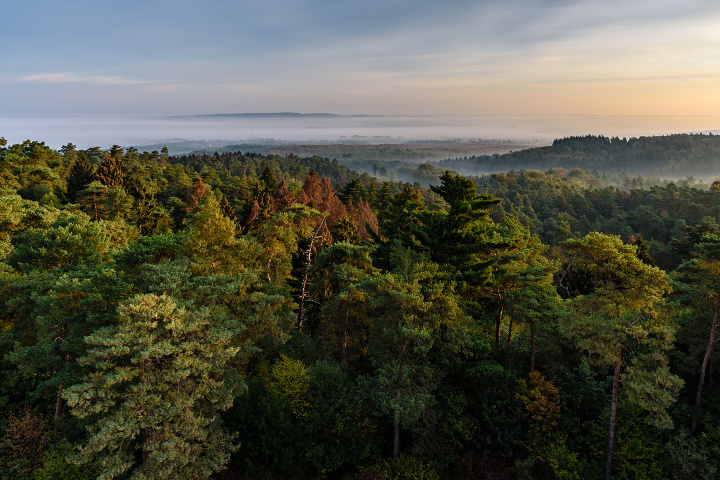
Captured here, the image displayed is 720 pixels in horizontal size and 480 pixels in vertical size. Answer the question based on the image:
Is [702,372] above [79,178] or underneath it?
underneath

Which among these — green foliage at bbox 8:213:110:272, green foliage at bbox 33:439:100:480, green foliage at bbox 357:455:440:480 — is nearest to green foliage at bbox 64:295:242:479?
green foliage at bbox 33:439:100:480

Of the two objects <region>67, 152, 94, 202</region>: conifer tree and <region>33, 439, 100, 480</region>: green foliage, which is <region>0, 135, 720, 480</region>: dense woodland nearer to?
<region>33, 439, 100, 480</region>: green foliage

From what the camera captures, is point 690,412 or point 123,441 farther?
point 690,412

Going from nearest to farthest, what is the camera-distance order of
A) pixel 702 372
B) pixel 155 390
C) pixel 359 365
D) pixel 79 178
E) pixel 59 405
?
pixel 155 390 < pixel 702 372 < pixel 59 405 < pixel 359 365 < pixel 79 178

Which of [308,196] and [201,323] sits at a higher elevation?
[308,196]

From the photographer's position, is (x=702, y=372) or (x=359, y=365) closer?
(x=702, y=372)

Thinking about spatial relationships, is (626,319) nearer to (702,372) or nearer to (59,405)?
(702,372)

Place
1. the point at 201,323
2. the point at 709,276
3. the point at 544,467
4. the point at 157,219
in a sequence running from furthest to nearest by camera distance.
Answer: the point at 157,219 < the point at 544,467 < the point at 709,276 < the point at 201,323

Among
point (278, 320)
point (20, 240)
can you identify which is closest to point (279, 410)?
point (278, 320)

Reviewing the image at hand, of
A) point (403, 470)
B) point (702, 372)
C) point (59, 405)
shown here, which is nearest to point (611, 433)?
point (702, 372)

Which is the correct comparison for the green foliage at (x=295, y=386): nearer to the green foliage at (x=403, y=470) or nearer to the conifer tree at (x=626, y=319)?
the green foliage at (x=403, y=470)

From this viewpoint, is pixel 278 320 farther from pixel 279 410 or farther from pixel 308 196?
pixel 308 196
